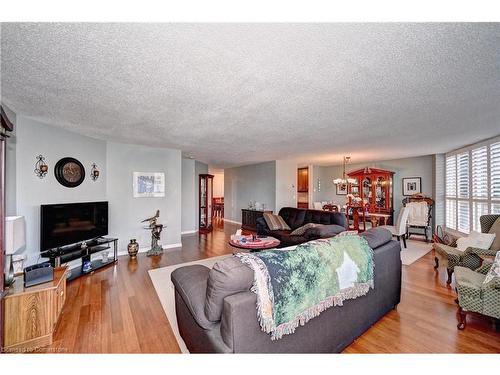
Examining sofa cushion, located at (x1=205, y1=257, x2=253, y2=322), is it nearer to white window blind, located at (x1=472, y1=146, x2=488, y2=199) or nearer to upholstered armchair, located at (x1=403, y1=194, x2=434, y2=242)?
white window blind, located at (x1=472, y1=146, x2=488, y2=199)

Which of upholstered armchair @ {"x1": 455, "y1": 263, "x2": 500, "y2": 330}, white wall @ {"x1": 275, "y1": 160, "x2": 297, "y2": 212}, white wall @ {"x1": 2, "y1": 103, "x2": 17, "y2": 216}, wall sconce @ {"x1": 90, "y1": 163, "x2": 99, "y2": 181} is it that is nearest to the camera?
upholstered armchair @ {"x1": 455, "y1": 263, "x2": 500, "y2": 330}

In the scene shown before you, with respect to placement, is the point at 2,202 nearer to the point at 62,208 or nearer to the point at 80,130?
the point at 62,208

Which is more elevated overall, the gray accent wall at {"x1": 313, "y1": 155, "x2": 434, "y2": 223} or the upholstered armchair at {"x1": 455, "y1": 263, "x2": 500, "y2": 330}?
the gray accent wall at {"x1": 313, "y1": 155, "x2": 434, "y2": 223}

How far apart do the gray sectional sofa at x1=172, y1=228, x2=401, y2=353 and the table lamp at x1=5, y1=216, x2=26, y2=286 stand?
1.54 metres

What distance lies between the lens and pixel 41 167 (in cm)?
307

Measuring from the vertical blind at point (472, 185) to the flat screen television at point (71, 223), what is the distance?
23.7 feet

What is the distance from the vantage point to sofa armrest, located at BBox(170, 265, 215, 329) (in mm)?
1332

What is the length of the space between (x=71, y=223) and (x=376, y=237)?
4391mm

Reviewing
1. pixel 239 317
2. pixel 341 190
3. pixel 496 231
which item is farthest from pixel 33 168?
pixel 341 190

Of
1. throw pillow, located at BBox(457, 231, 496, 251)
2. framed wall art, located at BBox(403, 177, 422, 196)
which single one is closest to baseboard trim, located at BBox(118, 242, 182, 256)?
throw pillow, located at BBox(457, 231, 496, 251)

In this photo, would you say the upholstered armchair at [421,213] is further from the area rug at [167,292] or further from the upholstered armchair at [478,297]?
the area rug at [167,292]

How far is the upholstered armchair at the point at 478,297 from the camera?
194cm

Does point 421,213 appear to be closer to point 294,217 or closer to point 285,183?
point 294,217
